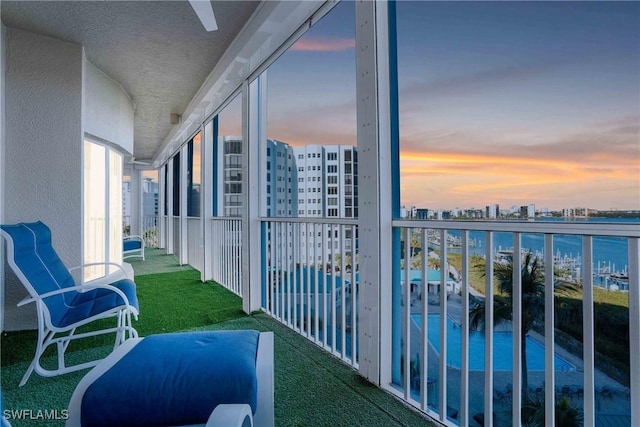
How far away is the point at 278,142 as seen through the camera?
361 cm

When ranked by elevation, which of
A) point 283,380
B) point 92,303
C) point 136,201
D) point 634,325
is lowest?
point 283,380

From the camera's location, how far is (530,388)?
4.70 feet

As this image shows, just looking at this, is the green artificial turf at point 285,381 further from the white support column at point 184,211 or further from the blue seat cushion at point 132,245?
the blue seat cushion at point 132,245

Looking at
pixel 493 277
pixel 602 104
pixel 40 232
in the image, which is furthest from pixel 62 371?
pixel 602 104

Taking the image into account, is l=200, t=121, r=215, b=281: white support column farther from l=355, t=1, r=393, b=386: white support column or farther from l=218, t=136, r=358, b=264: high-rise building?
l=355, t=1, r=393, b=386: white support column

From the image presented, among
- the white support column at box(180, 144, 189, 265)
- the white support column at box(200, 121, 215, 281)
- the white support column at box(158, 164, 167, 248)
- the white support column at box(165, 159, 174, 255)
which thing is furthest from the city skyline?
the white support column at box(158, 164, 167, 248)

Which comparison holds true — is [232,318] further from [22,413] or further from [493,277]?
[493,277]

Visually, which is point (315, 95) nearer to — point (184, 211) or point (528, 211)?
point (528, 211)

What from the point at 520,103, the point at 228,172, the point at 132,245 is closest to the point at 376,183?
the point at 520,103

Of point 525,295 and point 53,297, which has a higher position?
point 525,295

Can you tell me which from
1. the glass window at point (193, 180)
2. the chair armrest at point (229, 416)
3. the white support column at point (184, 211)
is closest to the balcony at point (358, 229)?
the chair armrest at point (229, 416)

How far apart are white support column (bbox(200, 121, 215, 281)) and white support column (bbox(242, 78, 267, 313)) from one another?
1873mm

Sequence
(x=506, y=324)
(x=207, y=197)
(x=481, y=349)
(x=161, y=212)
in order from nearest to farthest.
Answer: (x=506, y=324), (x=481, y=349), (x=207, y=197), (x=161, y=212)

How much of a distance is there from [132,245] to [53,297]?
6.19 metres
